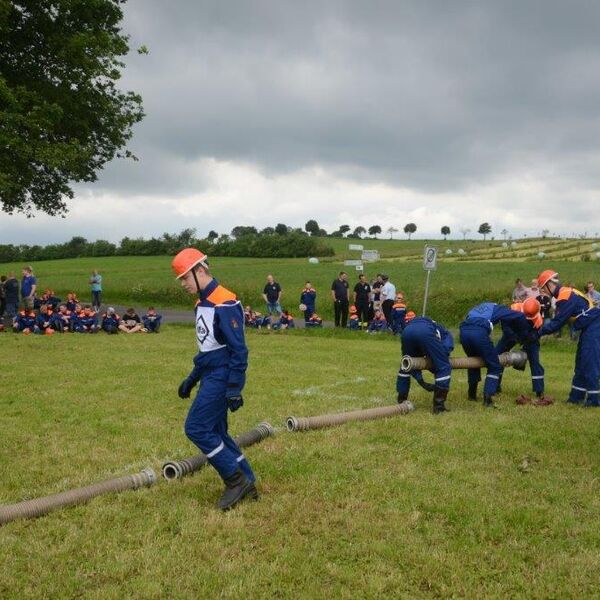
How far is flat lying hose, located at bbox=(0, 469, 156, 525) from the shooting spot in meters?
5.34

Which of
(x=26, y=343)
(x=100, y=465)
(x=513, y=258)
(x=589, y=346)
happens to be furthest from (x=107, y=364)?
(x=513, y=258)

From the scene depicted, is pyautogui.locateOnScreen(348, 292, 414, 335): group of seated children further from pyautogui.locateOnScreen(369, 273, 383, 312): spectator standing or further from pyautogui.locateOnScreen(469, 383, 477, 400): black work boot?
pyautogui.locateOnScreen(469, 383, 477, 400): black work boot

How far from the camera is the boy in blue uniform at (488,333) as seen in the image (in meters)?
9.96

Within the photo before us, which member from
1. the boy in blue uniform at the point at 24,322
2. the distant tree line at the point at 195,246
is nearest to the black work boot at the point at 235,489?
the boy in blue uniform at the point at 24,322

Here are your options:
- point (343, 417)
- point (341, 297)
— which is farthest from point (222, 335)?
point (341, 297)

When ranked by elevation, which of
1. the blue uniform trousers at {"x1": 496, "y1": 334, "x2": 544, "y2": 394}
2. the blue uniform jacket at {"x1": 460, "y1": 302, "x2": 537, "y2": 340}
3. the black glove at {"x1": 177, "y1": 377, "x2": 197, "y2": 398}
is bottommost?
the blue uniform trousers at {"x1": 496, "y1": 334, "x2": 544, "y2": 394}

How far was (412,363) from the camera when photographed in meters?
9.34

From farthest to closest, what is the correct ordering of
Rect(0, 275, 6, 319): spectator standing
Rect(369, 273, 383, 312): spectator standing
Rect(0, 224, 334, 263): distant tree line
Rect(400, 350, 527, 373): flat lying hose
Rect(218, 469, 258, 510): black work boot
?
Rect(0, 224, 334, 263): distant tree line, Rect(0, 275, 6, 319): spectator standing, Rect(369, 273, 383, 312): spectator standing, Rect(400, 350, 527, 373): flat lying hose, Rect(218, 469, 258, 510): black work boot

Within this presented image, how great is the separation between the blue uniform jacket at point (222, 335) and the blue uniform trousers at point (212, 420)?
0.38ft

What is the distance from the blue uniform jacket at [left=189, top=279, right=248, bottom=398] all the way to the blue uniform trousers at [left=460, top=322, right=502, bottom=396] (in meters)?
5.53

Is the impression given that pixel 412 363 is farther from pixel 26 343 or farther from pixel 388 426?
pixel 26 343

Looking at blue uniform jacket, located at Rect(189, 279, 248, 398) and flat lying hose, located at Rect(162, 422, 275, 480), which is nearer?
blue uniform jacket, located at Rect(189, 279, 248, 398)

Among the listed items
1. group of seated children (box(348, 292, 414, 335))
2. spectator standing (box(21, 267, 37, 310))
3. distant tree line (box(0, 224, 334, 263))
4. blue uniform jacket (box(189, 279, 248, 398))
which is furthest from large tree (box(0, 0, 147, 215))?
distant tree line (box(0, 224, 334, 263))

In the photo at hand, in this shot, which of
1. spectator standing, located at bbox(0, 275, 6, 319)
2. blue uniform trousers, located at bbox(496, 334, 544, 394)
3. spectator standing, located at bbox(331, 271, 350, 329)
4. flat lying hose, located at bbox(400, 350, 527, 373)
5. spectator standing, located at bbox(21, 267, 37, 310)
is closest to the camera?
flat lying hose, located at bbox(400, 350, 527, 373)
